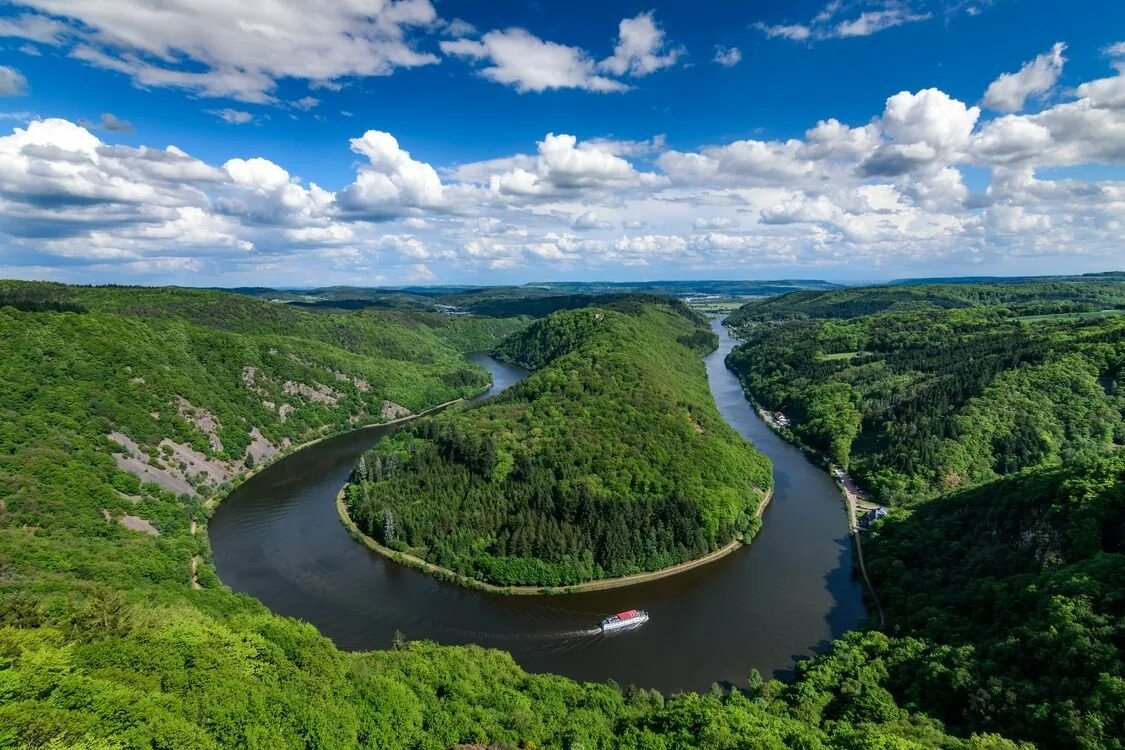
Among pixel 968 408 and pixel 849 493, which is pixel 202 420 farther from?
pixel 968 408

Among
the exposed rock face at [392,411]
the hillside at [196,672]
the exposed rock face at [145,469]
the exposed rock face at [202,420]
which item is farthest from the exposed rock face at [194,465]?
the exposed rock face at [392,411]

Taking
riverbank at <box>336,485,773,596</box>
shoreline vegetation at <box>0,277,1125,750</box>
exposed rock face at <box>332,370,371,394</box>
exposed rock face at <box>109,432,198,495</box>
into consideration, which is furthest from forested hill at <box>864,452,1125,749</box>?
exposed rock face at <box>332,370,371,394</box>

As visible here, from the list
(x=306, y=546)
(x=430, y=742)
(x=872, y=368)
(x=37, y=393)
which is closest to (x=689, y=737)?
(x=430, y=742)

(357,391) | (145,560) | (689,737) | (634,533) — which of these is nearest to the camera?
(689,737)

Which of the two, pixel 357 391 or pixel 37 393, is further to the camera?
pixel 357 391

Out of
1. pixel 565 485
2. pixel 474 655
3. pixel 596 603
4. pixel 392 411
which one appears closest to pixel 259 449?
pixel 392 411

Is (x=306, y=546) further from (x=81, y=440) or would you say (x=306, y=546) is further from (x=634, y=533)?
(x=634, y=533)

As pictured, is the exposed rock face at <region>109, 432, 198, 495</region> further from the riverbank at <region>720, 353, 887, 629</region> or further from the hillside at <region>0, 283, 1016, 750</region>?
the riverbank at <region>720, 353, 887, 629</region>

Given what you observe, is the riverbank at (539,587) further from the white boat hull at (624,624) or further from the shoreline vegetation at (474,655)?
the shoreline vegetation at (474,655)
